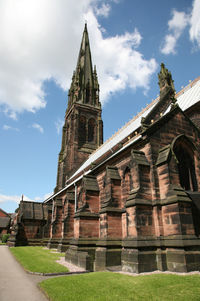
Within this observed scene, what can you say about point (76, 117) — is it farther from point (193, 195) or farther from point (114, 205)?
point (193, 195)

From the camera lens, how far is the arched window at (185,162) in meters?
Answer: 11.7

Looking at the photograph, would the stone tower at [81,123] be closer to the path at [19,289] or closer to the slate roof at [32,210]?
the slate roof at [32,210]

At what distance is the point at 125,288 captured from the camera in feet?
21.7

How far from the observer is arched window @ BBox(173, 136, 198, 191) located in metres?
11.7

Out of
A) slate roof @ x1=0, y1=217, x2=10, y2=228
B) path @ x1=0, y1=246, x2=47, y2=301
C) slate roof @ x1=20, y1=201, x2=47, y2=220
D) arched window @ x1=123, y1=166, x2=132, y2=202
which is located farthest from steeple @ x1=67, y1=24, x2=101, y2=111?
slate roof @ x1=0, y1=217, x2=10, y2=228

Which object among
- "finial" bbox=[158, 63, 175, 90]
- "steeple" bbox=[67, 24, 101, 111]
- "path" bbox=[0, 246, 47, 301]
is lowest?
"path" bbox=[0, 246, 47, 301]

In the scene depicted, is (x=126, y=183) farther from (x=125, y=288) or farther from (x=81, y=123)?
(x=81, y=123)

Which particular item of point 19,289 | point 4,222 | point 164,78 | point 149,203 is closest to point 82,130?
point 164,78

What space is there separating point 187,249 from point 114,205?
4.75m

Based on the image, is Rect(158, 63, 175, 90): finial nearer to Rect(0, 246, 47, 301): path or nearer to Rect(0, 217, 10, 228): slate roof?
Rect(0, 246, 47, 301): path

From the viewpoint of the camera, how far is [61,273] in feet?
31.1

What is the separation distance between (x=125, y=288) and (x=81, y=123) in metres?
34.3

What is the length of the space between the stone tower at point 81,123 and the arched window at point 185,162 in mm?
23452

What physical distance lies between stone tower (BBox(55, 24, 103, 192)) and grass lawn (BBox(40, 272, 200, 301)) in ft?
Result: 85.3
